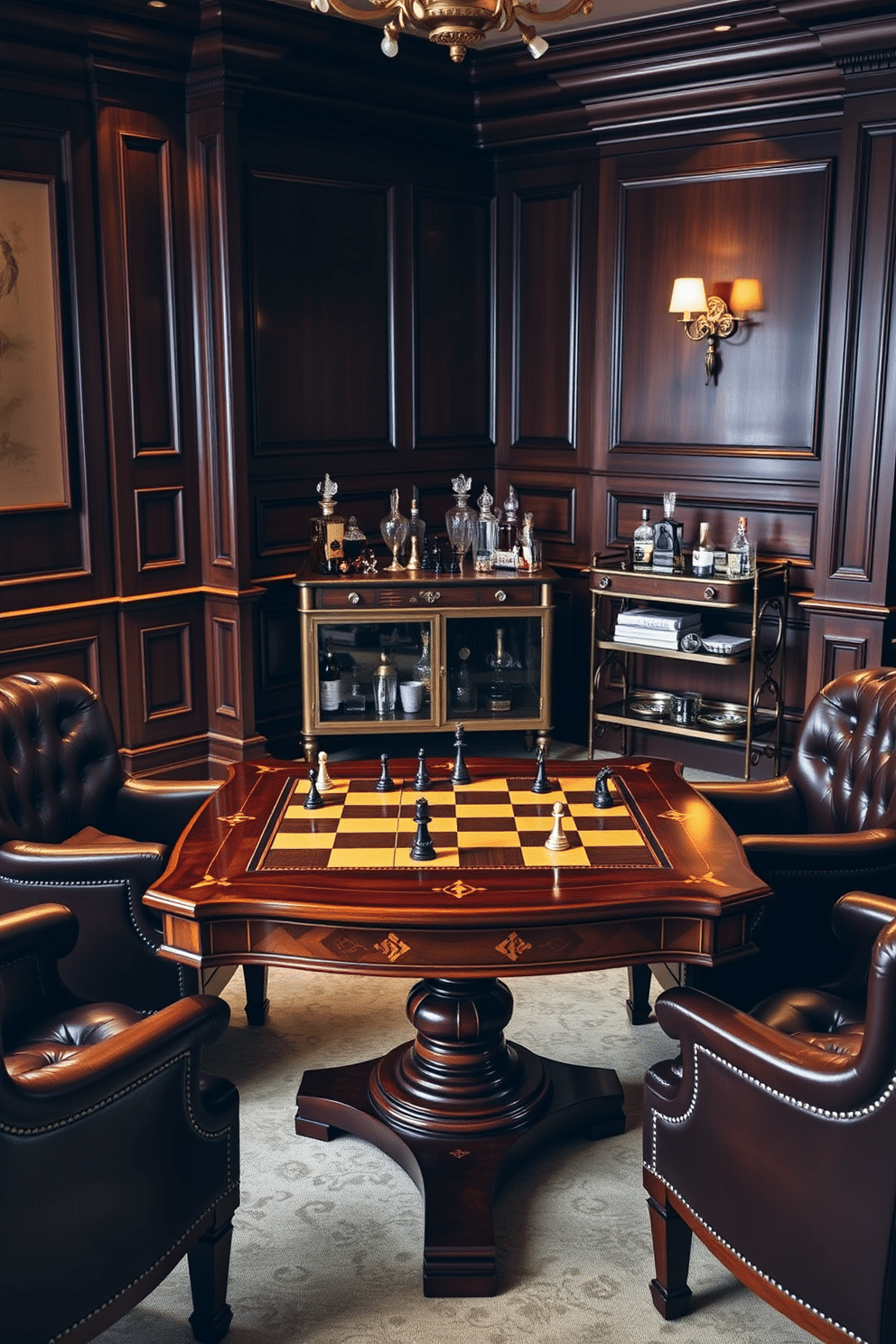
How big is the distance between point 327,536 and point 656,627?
1.43m

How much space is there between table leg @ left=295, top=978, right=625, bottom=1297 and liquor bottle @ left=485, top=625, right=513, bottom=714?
8.87ft

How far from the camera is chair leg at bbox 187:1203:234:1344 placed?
7.45 ft

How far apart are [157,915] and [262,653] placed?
2.74 metres

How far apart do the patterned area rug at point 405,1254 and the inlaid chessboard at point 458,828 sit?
69 cm

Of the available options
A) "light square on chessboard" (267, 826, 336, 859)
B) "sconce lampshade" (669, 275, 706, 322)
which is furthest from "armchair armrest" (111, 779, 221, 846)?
"sconce lampshade" (669, 275, 706, 322)

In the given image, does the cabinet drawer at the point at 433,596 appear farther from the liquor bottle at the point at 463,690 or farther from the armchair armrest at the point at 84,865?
the armchair armrest at the point at 84,865

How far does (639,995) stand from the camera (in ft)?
11.3

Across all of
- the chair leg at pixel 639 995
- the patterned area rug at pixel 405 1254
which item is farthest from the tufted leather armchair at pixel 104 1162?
the chair leg at pixel 639 995

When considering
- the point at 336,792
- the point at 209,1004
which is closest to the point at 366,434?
the point at 336,792

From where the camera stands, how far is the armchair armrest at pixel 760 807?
321cm

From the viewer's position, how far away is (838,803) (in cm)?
315

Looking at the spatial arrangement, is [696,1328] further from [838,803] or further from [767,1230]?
[838,803]

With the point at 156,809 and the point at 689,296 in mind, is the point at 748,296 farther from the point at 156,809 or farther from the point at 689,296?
the point at 156,809

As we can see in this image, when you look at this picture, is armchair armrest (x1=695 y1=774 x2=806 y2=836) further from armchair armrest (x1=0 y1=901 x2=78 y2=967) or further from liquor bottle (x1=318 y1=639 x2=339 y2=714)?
liquor bottle (x1=318 y1=639 x2=339 y2=714)
